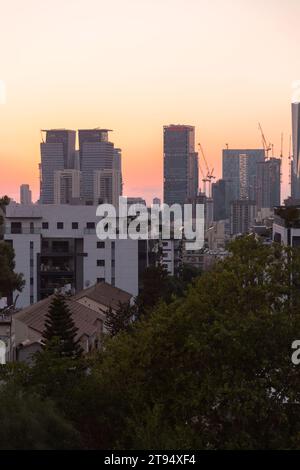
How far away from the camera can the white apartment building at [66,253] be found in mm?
47594

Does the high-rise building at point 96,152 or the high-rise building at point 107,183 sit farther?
the high-rise building at point 96,152

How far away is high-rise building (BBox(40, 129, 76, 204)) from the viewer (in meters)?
123

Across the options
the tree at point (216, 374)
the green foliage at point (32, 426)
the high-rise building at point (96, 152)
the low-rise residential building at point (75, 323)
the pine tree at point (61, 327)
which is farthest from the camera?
the high-rise building at point (96, 152)

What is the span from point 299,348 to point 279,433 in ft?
4.26

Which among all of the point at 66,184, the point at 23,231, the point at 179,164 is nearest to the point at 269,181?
the point at 179,164

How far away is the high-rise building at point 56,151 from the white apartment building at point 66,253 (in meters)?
70.2

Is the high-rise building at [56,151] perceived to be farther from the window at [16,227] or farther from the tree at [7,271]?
the tree at [7,271]

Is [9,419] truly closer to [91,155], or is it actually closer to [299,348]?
[299,348]

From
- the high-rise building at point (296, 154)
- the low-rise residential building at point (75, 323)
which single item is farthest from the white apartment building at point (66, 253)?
the high-rise building at point (296, 154)

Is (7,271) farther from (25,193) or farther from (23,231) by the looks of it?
(25,193)

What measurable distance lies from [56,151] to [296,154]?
54.7 m

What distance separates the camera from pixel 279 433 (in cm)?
1275

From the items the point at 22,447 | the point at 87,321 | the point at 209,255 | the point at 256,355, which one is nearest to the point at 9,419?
the point at 22,447

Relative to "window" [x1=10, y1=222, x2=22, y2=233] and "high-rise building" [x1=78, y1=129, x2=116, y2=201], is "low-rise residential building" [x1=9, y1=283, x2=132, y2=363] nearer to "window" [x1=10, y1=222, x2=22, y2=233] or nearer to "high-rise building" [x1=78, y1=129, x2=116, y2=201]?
"window" [x1=10, y1=222, x2=22, y2=233]
